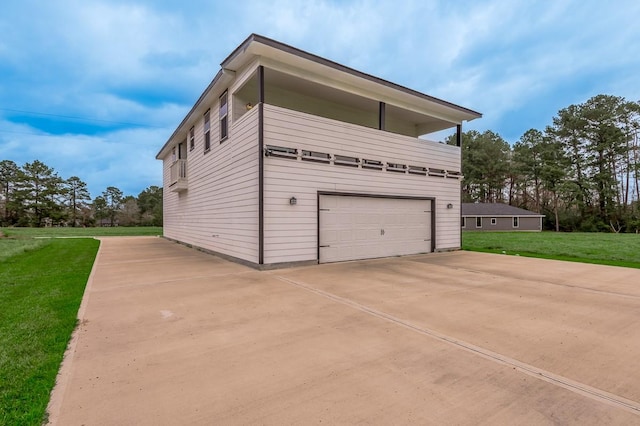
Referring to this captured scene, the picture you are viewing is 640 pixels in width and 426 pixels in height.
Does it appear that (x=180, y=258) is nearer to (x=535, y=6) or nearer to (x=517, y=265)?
(x=517, y=265)

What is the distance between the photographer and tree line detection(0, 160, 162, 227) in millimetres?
39062

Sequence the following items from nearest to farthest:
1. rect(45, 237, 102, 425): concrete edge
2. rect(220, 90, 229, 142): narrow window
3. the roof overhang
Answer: rect(45, 237, 102, 425): concrete edge, the roof overhang, rect(220, 90, 229, 142): narrow window

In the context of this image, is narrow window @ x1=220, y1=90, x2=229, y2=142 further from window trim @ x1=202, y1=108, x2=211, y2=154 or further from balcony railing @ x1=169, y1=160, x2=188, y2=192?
balcony railing @ x1=169, y1=160, x2=188, y2=192

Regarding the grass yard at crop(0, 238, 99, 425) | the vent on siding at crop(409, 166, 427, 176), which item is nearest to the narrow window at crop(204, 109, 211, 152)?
the grass yard at crop(0, 238, 99, 425)

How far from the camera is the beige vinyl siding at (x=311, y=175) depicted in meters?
7.40

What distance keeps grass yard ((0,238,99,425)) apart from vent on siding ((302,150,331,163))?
5.33 m

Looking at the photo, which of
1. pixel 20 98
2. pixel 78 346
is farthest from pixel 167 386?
pixel 20 98

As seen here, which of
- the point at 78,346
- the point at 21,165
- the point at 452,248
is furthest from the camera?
the point at 21,165

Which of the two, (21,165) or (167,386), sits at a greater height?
(21,165)

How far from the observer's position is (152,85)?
3241cm

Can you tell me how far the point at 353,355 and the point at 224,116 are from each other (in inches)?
338

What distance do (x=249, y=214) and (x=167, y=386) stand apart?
5615 mm

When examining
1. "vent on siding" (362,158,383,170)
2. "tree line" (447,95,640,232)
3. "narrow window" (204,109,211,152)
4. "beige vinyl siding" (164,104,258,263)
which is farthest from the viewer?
"tree line" (447,95,640,232)

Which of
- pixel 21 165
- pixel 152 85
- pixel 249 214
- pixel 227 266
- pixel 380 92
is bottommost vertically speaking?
Result: pixel 227 266
